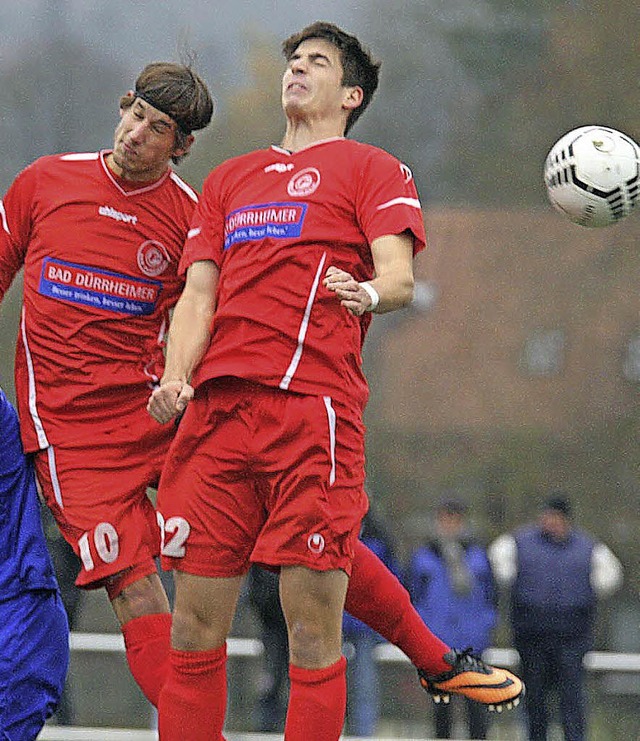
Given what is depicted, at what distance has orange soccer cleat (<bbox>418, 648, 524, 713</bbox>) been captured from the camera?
4.24 m

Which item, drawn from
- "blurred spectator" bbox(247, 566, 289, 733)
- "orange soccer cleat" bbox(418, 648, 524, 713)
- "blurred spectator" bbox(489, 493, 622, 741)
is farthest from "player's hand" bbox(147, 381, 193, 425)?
"blurred spectator" bbox(489, 493, 622, 741)

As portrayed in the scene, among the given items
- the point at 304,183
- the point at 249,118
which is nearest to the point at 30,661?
the point at 304,183

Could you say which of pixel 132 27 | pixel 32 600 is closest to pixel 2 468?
pixel 32 600

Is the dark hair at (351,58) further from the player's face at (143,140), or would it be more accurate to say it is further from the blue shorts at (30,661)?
the blue shorts at (30,661)

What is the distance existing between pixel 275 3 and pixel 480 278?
109 inches

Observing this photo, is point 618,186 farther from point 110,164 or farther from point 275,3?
point 275,3

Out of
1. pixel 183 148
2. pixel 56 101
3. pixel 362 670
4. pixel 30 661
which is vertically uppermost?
pixel 56 101

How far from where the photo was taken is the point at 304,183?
403 centimetres

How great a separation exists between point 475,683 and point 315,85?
5.62ft

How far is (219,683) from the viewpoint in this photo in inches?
157

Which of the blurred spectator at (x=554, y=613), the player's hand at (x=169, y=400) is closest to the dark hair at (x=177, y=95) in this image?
the player's hand at (x=169, y=400)

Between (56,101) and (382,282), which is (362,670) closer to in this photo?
(382,282)

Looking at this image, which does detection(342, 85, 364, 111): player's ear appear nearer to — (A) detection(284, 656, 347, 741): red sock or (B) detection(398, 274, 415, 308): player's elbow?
(B) detection(398, 274, 415, 308): player's elbow

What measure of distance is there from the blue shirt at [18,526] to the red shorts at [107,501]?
0.31 ft
